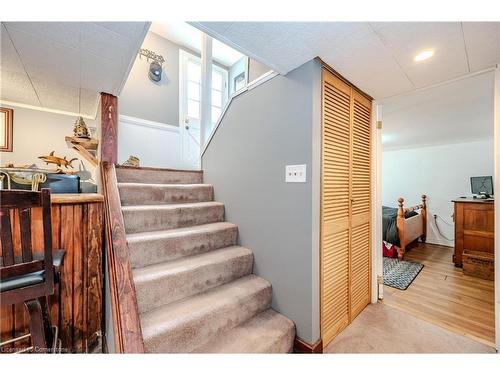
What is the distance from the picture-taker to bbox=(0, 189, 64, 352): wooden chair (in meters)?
0.85

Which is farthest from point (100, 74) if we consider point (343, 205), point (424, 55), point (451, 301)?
point (451, 301)

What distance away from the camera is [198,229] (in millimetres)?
1848

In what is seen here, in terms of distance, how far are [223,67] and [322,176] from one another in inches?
145

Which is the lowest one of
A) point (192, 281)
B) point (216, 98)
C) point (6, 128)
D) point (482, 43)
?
point (192, 281)

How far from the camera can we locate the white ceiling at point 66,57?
47.1 inches

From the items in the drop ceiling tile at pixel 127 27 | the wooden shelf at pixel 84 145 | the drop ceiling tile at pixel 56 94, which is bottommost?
the wooden shelf at pixel 84 145

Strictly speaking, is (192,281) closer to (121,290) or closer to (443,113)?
(121,290)

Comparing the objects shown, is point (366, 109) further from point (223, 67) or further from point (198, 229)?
point (223, 67)

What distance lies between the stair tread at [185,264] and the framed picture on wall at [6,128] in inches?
100

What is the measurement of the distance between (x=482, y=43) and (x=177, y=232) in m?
2.36

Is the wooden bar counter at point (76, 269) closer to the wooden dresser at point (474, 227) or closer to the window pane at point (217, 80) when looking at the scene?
the window pane at point (217, 80)

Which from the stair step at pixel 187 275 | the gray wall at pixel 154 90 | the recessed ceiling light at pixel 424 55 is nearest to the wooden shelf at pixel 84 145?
the gray wall at pixel 154 90

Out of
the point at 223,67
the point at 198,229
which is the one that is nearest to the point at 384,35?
the point at 198,229

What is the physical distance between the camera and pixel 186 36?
3.51m
